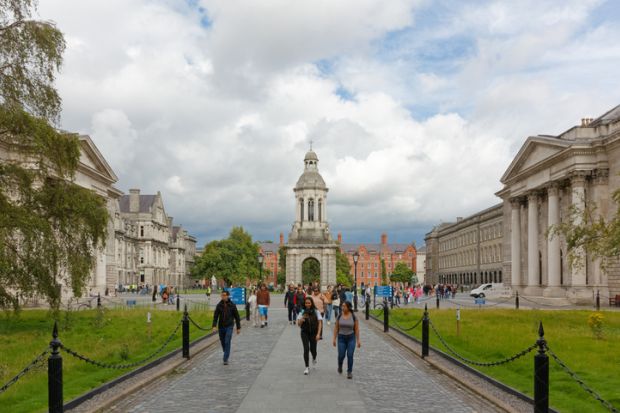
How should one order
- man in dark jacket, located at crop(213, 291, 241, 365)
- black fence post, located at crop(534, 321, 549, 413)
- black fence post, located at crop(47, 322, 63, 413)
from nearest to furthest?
black fence post, located at crop(47, 322, 63, 413) → black fence post, located at crop(534, 321, 549, 413) → man in dark jacket, located at crop(213, 291, 241, 365)

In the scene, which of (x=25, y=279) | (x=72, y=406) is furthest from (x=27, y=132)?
(x=72, y=406)

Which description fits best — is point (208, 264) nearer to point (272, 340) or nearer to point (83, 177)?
point (83, 177)

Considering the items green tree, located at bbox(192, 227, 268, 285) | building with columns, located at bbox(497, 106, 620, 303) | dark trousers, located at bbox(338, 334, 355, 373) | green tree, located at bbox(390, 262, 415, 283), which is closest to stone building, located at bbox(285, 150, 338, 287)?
green tree, located at bbox(192, 227, 268, 285)

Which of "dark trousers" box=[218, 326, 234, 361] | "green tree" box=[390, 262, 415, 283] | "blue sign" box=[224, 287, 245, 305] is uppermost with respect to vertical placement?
"dark trousers" box=[218, 326, 234, 361]

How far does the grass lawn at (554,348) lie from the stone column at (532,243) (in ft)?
82.3

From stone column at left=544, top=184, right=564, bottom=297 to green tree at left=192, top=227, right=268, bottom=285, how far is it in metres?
63.3

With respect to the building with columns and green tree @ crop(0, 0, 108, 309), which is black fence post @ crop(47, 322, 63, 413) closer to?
green tree @ crop(0, 0, 108, 309)

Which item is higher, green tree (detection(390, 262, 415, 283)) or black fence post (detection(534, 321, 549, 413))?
black fence post (detection(534, 321, 549, 413))

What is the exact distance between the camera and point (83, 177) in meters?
52.6

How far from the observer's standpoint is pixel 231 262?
110812 millimetres

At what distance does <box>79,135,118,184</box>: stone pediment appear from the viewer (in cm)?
5172

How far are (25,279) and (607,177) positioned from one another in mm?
39677

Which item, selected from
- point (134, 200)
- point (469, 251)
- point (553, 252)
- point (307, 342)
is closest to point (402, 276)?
point (469, 251)

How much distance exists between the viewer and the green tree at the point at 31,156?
2166 cm
